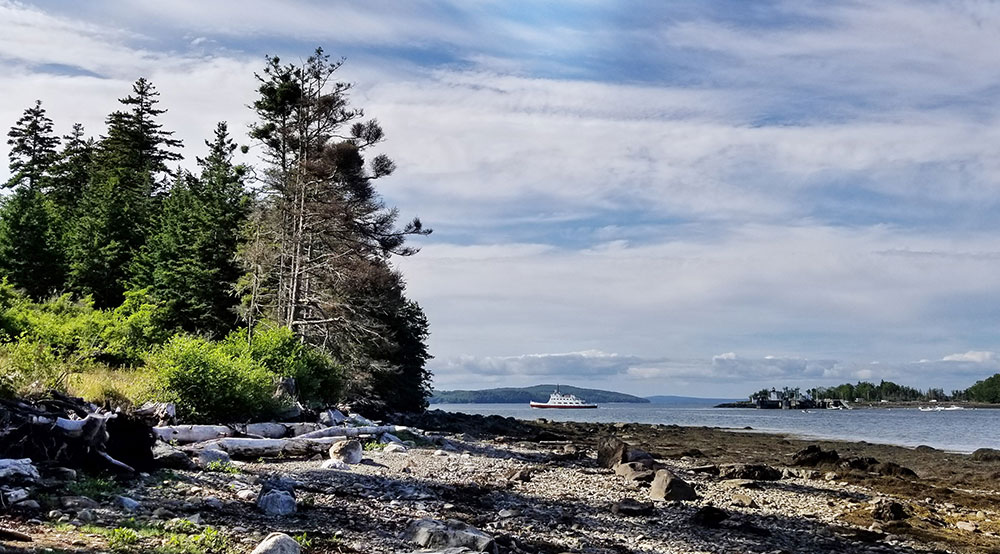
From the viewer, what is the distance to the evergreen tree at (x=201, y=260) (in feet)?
135

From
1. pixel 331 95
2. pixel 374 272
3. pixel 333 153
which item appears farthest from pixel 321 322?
pixel 331 95

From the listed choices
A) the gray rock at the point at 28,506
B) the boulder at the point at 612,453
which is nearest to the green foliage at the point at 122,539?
the gray rock at the point at 28,506

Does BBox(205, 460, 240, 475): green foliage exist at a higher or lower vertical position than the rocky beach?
higher

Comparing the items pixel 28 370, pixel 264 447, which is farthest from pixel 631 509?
pixel 28 370

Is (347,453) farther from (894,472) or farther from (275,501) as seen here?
(894,472)

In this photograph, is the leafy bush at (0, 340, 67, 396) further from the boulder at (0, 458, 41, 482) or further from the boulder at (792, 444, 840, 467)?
the boulder at (792, 444, 840, 467)

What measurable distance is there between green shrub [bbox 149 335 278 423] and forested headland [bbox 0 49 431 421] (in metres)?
0.04

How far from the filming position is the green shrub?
16.8 metres

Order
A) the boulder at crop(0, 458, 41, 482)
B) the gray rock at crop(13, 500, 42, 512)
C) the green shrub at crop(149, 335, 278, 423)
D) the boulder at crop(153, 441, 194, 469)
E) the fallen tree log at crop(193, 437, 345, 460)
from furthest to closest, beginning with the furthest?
the green shrub at crop(149, 335, 278, 423) → the fallen tree log at crop(193, 437, 345, 460) → the boulder at crop(153, 441, 194, 469) → the boulder at crop(0, 458, 41, 482) → the gray rock at crop(13, 500, 42, 512)

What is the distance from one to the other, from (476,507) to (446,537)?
3450 millimetres

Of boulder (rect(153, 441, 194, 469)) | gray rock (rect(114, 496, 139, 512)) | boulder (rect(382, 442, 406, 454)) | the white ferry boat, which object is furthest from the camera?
the white ferry boat

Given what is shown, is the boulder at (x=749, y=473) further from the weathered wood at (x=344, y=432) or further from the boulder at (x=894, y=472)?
the weathered wood at (x=344, y=432)

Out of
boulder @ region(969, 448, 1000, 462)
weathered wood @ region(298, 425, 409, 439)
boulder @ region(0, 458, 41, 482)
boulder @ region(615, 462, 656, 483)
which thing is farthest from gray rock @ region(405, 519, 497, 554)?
boulder @ region(969, 448, 1000, 462)

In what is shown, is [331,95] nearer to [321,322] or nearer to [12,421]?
[321,322]
